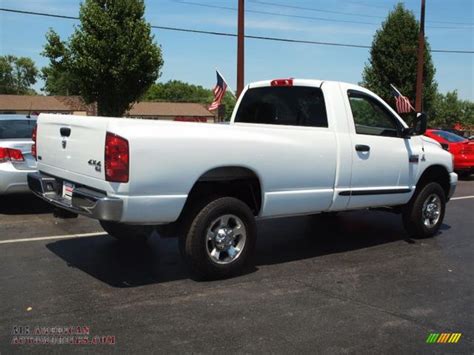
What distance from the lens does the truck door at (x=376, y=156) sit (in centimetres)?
621

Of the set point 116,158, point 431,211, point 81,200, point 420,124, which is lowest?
point 431,211

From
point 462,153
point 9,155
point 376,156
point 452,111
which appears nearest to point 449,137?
point 462,153

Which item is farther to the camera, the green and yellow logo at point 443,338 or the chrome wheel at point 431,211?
the chrome wheel at point 431,211

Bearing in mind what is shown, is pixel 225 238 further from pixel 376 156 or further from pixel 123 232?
pixel 376 156

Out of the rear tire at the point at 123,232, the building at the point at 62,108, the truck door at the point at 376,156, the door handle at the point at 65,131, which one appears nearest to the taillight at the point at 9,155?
the rear tire at the point at 123,232

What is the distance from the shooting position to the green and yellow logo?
3922 millimetres

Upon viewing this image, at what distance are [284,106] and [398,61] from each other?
2652cm

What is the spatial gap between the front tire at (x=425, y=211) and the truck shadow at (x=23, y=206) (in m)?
5.38

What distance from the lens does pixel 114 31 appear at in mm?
23312

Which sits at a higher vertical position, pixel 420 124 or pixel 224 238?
pixel 420 124

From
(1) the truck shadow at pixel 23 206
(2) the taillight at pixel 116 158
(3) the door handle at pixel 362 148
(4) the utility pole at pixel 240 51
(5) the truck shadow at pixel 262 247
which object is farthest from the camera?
(4) the utility pole at pixel 240 51

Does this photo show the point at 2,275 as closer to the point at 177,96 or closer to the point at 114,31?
the point at 114,31

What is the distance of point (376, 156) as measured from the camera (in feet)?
21.0

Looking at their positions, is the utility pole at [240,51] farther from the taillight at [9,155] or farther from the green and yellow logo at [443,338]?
the green and yellow logo at [443,338]
